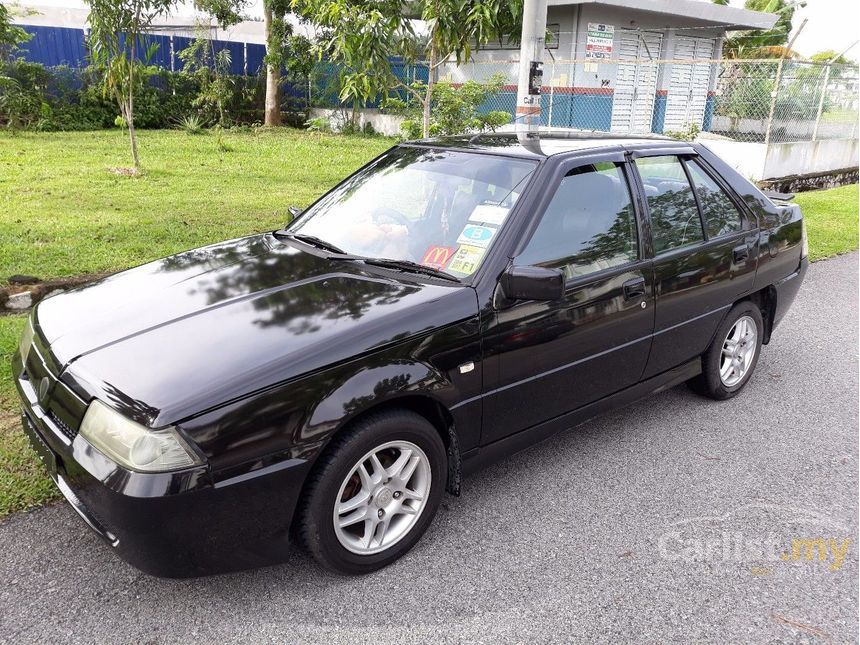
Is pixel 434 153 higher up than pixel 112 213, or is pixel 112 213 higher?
pixel 434 153

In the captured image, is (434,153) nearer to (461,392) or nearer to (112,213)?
(461,392)

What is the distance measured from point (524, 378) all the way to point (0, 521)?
233 centimetres

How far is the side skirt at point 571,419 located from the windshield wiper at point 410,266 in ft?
2.54

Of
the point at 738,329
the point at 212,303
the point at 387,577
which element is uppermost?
the point at 212,303

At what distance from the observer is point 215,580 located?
8.78ft

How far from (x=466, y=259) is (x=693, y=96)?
723 inches

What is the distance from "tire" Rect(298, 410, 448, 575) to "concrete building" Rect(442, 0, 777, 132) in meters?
13.6

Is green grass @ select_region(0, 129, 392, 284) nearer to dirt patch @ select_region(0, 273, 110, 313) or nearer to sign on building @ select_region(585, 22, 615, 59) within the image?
dirt patch @ select_region(0, 273, 110, 313)

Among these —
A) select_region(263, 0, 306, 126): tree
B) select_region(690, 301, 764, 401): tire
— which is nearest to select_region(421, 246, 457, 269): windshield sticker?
select_region(690, 301, 764, 401): tire

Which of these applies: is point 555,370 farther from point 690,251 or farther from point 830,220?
point 830,220

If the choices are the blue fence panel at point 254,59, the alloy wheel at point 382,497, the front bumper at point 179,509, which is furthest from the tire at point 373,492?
the blue fence panel at point 254,59

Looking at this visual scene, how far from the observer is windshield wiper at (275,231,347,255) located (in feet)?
11.3

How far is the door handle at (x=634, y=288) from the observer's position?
342cm

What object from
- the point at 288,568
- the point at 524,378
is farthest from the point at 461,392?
the point at 288,568
